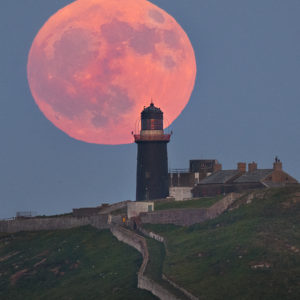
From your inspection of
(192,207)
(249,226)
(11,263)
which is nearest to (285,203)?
(249,226)

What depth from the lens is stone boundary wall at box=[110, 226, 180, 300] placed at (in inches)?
2938

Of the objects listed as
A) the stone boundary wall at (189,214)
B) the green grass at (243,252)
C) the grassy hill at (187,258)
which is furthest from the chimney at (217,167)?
the green grass at (243,252)

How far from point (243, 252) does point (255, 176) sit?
4243 centimetres

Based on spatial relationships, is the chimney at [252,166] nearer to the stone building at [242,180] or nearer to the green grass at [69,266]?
the stone building at [242,180]

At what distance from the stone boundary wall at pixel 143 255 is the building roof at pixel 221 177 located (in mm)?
21175

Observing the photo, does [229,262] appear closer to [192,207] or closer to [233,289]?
[233,289]

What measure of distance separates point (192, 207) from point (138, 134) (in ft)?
76.0

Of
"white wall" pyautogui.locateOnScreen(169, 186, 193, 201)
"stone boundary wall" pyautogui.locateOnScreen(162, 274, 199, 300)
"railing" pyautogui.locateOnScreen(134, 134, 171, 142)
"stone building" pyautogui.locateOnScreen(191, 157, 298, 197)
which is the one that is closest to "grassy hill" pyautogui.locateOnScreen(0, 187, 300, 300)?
"stone boundary wall" pyautogui.locateOnScreen(162, 274, 199, 300)

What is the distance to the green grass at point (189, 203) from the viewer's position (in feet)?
375

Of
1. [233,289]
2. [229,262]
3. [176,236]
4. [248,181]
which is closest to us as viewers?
[233,289]

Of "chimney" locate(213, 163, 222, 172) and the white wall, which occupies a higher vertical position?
"chimney" locate(213, 163, 222, 172)

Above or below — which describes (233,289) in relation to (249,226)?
below

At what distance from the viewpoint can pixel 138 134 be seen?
5241 inches

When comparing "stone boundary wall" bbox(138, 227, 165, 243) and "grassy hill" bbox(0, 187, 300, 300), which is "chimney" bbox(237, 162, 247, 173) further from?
"stone boundary wall" bbox(138, 227, 165, 243)
